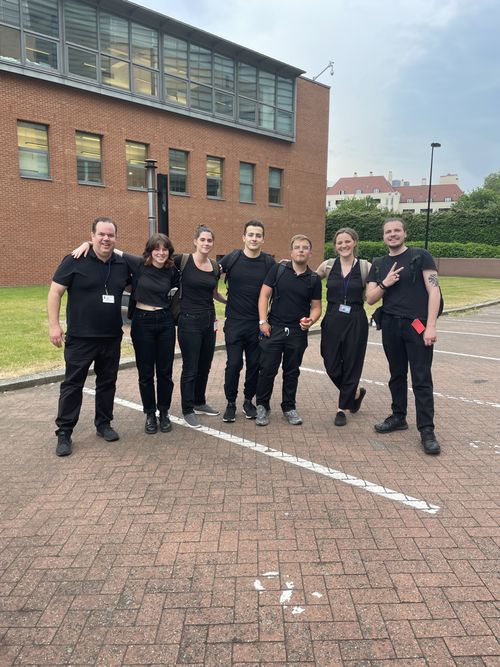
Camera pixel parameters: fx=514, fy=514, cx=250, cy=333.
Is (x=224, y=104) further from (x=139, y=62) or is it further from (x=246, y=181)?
(x=139, y=62)

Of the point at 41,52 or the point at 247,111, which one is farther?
the point at 247,111

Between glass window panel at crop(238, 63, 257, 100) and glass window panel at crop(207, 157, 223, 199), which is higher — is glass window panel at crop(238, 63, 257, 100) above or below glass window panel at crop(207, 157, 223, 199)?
above

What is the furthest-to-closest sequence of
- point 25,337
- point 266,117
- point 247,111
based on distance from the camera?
point 266,117 → point 247,111 → point 25,337

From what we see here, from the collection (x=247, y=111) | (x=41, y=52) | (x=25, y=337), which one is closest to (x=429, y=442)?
(x=25, y=337)

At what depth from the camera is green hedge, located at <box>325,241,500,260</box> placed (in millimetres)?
36281

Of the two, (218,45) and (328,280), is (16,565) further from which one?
(218,45)

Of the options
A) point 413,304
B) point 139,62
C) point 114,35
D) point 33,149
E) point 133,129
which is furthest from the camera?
point 133,129

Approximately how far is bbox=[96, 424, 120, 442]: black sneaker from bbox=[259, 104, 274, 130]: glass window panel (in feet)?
75.3

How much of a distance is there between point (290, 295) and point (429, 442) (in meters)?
1.78

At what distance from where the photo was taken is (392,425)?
4781 mm

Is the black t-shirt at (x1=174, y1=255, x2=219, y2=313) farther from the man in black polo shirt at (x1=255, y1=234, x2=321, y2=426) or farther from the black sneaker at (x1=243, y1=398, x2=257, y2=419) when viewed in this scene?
the black sneaker at (x1=243, y1=398, x2=257, y2=419)

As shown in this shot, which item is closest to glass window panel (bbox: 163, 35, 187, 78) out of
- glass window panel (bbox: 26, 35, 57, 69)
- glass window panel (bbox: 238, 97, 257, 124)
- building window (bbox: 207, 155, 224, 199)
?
glass window panel (bbox: 238, 97, 257, 124)

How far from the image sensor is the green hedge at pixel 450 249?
119 feet

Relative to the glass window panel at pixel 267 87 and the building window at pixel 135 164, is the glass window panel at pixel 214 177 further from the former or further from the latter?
the glass window panel at pixel 267 87
